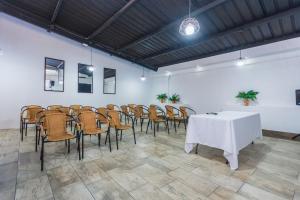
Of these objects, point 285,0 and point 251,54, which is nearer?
point 285,0

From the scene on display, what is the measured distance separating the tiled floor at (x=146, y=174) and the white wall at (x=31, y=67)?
2.43m

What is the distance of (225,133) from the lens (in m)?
2.80

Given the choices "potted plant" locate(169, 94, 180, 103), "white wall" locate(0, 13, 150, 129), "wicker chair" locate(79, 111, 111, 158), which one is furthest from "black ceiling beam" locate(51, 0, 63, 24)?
"potted plant" locate(169, 94, 180, 103)

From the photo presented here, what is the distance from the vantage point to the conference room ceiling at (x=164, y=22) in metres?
3.94

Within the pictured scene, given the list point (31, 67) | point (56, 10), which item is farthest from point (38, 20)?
point (31, 67)

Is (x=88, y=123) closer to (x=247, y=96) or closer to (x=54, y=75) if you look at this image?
(x=54, y=75)

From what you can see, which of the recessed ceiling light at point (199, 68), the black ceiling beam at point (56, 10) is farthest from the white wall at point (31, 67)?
the recessed ceiling light at point (199, 68)

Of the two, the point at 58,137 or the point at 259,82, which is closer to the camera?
the point at 58,137

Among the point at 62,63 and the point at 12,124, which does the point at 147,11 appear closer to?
the point at 62,63

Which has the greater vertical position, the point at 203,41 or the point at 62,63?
the point at 203,41

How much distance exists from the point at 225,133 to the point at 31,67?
6.64m

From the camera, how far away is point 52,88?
20.6 ft

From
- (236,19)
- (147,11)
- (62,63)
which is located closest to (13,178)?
(147,11)

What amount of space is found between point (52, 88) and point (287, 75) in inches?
326
